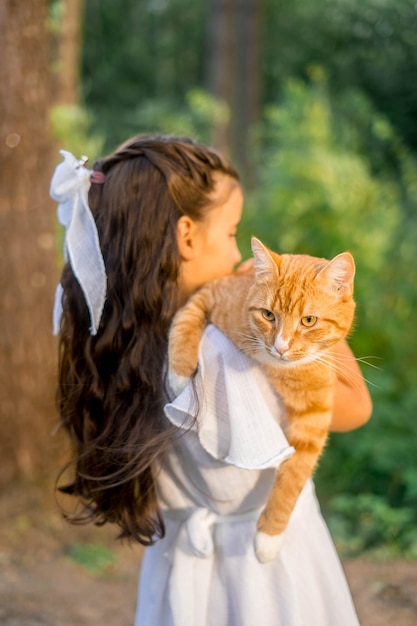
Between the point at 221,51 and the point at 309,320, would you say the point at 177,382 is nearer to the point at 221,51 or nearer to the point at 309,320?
the point at 309,320

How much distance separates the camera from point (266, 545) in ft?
6.19

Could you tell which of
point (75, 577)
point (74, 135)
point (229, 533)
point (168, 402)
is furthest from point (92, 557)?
point (74, 135)

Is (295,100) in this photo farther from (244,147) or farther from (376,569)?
(244,147)

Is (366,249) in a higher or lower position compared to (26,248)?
lower

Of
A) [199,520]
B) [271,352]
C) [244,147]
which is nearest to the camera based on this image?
[271,352]

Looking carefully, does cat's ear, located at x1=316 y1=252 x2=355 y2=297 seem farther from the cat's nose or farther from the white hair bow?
the white hair bow

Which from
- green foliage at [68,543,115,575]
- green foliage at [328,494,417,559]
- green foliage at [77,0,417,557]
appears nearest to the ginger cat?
green foliage at [77,0,417,557]

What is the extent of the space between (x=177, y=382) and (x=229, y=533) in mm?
487

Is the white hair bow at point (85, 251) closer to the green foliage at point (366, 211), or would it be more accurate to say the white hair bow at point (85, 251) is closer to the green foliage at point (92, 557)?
the green foliage at point (366, 211)

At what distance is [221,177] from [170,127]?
503 cm

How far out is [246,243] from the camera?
6.19 metres

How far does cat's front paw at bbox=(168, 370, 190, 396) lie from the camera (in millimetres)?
1872

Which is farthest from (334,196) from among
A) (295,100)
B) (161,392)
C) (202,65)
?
(202,65)

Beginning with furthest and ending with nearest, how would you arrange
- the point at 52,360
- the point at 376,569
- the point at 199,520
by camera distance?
the point at 52,360 → the point at 376,569 → the point at 199,520
